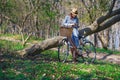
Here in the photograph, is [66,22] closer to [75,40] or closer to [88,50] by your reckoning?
[75,40]

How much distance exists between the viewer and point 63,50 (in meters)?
13.9

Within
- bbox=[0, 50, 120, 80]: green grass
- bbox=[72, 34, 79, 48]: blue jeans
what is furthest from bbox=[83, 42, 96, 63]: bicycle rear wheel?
bbox=[0, 50, 120, 80]: green grass

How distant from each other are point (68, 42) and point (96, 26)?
310 cm

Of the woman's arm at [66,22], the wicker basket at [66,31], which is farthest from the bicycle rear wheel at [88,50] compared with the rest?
the woman's arm at [66,22]

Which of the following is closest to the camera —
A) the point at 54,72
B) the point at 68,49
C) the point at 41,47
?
the point at 54,72

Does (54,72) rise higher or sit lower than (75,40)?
lower

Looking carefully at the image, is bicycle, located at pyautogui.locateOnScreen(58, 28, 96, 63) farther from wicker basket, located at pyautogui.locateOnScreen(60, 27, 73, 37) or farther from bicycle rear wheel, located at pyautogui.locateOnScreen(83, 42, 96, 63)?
wicker basket, located at pyautogui.locateOnScreen(60, 27, 73, 37)

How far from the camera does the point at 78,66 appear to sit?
488 inches

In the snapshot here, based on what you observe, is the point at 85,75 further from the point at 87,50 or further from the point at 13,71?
the point at 87,50

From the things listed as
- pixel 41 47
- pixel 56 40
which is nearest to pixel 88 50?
pixel 56 40

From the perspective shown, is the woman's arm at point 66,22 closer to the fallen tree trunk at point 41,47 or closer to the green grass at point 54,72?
the green grass at point 54,72

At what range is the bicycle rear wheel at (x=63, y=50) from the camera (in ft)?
44.9

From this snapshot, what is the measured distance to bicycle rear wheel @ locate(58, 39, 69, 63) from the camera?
538 inches

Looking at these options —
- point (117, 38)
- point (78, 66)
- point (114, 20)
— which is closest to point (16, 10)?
point (117, 38)
